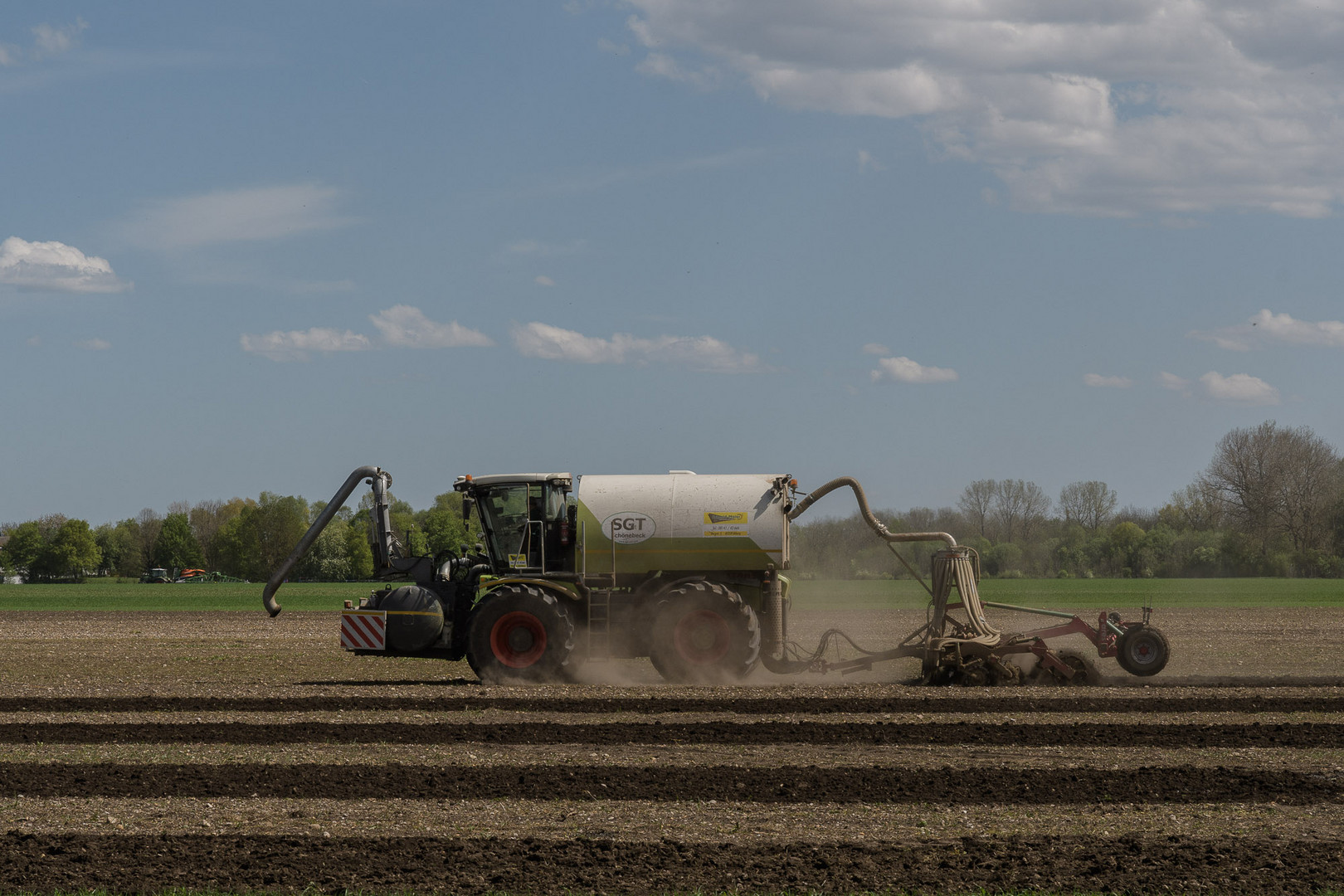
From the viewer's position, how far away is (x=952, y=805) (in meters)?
9.77

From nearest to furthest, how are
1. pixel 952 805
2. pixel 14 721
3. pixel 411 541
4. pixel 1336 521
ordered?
pixel 952 805 → pixel 14 721 → pixel 411 541 → pixel 1336 521

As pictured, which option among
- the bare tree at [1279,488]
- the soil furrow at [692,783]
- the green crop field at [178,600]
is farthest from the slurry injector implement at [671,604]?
the bare tree at [1279,488]

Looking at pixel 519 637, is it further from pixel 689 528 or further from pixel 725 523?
pixel 725 523

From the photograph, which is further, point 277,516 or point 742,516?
point 277,516

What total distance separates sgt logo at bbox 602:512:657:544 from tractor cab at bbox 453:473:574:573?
32.9 inches

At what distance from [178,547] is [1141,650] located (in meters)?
134

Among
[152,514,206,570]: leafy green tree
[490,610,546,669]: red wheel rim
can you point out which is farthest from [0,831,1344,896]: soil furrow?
[152,514,206,570]: leafy green tree

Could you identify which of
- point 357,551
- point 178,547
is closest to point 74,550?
point 178,547

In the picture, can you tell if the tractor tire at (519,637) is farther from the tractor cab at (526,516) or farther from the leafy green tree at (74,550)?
the leafy green tree at (74,550)

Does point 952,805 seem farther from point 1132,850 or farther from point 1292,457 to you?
point 1292,457

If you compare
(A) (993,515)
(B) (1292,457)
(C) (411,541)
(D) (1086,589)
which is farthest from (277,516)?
(C) (411,541)

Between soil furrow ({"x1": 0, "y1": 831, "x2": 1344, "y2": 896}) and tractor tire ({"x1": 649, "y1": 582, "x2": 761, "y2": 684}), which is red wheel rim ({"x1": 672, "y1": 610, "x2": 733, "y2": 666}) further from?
soil furrow ({"x1": 0, "y1": 831, "x2": 1344, "y2": 896})

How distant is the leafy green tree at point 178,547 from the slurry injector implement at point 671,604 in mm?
127518

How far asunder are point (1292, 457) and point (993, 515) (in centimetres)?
2108
